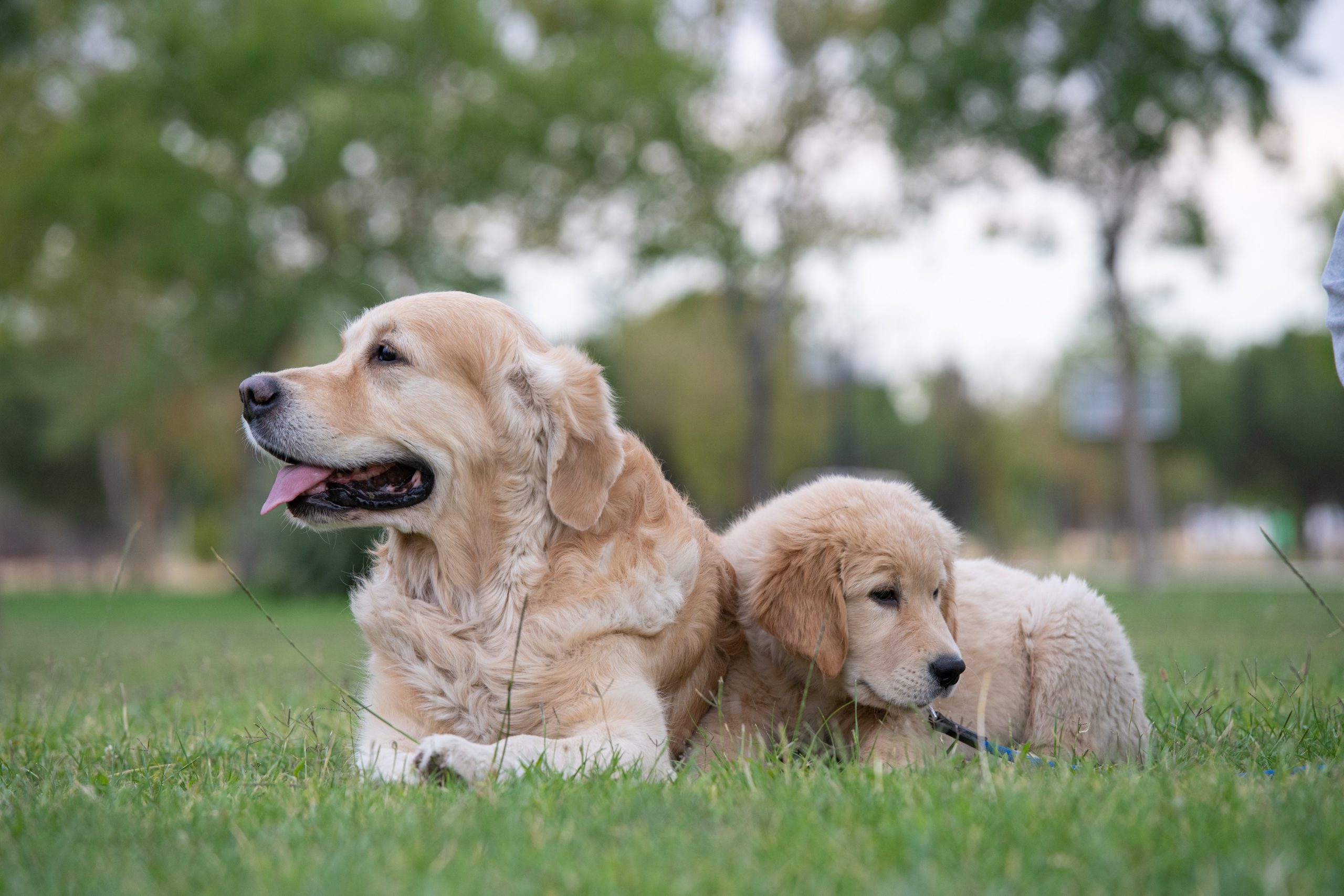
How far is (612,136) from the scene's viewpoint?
2266 centimetres

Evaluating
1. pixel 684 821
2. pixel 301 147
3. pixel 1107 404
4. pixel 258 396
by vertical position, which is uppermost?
pixel 1107 404

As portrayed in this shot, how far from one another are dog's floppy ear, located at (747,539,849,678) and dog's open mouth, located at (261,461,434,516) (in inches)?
42.6

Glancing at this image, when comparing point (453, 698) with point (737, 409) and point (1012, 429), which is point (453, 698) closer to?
point (737, 409)

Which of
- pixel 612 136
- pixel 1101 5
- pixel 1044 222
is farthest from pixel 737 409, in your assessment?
pixel 1101 5

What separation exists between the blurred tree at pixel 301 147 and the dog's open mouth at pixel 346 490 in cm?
1827

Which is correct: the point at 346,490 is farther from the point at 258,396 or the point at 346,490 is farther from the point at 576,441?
the point at 576,441

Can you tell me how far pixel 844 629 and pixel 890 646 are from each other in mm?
150

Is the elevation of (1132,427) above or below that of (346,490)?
above

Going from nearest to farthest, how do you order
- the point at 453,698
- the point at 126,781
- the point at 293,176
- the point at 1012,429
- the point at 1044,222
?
the point at 126,781
the point at 453,698
the point at 1044,222
the point at 293,176
the point at 1012,429

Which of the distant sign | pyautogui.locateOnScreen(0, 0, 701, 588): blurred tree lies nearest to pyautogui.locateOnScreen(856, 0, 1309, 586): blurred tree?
pyautogui.locateOnScreen(0, 0, 701, 588): blurred tree

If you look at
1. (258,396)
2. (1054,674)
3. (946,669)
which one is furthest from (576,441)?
(1054,674)

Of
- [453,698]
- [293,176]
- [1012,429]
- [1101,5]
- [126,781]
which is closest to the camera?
[126,781]

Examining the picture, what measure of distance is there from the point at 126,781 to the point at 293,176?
20.1 m

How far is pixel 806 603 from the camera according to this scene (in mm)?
3514
